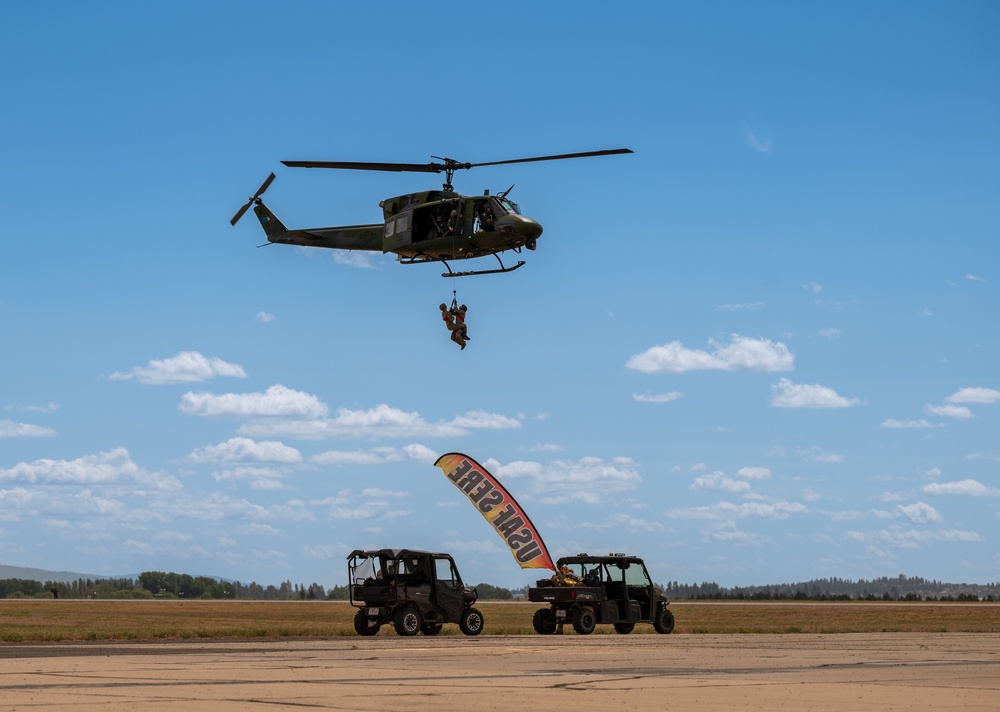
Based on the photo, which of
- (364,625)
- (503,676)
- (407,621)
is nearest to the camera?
(503,676)

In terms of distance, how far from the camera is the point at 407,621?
28938 millimetres

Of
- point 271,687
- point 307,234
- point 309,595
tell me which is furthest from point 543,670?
point 309,595

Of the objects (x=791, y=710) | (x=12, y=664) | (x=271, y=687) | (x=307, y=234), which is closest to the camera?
(x=791, y=710)

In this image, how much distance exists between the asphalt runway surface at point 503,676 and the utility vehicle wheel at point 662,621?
6.22 m

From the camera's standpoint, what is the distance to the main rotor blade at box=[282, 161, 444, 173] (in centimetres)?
3098

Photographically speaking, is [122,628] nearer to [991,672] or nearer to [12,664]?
[12,664]

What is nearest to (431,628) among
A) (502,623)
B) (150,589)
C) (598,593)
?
(598,593)

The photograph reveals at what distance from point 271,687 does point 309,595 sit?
8293 cm

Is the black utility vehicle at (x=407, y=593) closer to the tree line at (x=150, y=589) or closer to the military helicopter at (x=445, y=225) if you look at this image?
the military helicopter at (x=445, y=225)

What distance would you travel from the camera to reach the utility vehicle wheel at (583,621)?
97.8ft

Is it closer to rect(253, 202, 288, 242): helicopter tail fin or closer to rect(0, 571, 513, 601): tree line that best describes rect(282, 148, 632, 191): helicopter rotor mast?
rect(253, 202, 288, 242): helicopter tail fin

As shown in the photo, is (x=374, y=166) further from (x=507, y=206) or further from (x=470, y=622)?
(x=470, y=622)

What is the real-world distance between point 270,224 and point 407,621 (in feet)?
55.4

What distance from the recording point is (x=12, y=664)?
18.7 meters
